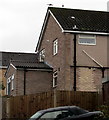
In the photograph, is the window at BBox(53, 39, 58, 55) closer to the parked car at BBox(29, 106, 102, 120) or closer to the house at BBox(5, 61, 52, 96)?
the house at BBox(5, 61, 52, 96)

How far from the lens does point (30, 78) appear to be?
115 ft

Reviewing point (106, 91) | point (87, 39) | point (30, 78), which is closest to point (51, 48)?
point (30, 78)

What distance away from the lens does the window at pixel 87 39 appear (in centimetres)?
3269

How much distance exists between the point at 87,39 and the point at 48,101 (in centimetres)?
958

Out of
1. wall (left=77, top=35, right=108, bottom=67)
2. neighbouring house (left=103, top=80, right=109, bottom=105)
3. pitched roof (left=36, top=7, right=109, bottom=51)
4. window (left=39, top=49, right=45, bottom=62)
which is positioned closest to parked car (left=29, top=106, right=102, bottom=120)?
neighbouring house (left=103, top=80, right=109, bottom=105)

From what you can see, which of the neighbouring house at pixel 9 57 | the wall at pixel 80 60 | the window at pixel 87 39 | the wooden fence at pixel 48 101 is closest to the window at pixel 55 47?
the wall at pixel 80 60

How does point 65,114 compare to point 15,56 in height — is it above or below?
below

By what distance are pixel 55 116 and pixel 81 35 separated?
15293mm

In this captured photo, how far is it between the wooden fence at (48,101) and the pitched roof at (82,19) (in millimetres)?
8196

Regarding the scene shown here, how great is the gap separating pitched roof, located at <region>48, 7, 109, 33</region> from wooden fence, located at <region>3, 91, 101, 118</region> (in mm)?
8196

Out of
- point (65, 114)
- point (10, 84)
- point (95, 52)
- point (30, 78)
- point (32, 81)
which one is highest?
point (95, 52)

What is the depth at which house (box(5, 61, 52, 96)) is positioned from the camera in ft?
114

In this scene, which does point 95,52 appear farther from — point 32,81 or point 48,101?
point 48,101

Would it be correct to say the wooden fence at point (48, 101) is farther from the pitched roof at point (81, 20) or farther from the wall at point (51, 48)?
the pitched roof at point (81, 20)
